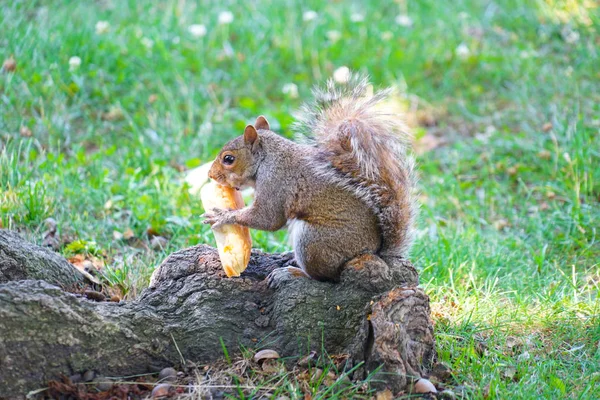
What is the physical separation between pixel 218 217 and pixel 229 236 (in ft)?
0.34

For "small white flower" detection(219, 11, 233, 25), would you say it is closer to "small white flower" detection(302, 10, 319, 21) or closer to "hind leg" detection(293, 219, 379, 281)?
"small white flower" detection(302, 10, 319, 21)

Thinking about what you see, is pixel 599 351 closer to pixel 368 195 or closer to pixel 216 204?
pixel 368 195

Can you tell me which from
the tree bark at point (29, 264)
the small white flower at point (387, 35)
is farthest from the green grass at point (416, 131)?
the tree bark at point (29, 264)

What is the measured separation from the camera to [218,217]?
8.36ft

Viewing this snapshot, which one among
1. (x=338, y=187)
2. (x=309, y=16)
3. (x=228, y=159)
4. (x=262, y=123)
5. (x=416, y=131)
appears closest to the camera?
(x=338, y=187)

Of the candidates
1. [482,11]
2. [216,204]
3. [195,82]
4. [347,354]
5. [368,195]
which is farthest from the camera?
[482,11]

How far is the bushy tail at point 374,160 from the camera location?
7.86ft

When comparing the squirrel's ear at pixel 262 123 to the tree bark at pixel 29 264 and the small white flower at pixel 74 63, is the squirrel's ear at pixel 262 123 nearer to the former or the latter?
the tree bark at pixel 29 264

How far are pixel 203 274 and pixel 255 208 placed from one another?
28 centimetres

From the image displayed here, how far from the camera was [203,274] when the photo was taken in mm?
2432

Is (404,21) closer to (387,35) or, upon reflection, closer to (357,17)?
(387,35)

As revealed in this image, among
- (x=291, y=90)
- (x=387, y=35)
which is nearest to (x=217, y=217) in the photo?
(x=291, y=90)

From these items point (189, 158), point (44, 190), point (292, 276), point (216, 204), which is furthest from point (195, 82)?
point (292, 276)

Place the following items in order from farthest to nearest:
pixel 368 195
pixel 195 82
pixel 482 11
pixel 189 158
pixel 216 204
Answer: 1. pixel 482 11
2. pixel 195 82
3. pixel 189 158
4. pixel 216 204
5. pixel 368 195
